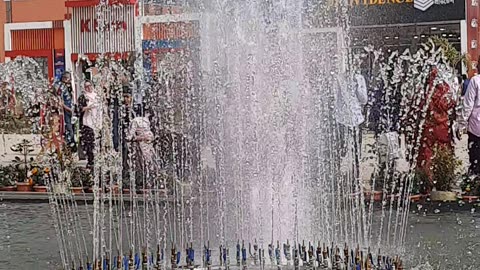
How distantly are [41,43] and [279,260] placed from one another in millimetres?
24865

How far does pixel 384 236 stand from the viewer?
904 cm

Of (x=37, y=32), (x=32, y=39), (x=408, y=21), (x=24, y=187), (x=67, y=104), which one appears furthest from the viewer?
(x=32, y=39)

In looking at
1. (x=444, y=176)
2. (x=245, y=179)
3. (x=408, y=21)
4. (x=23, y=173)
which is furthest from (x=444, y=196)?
(x=408, y=21)

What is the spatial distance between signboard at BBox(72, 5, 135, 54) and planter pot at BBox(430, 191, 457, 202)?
54.8 feet

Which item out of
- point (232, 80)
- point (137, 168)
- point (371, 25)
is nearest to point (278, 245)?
point (232, 80)

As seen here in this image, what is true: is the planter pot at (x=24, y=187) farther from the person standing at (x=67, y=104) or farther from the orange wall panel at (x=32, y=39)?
the orange wall panel at (x=32, y=39)

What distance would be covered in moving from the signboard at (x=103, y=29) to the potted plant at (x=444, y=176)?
16529mm

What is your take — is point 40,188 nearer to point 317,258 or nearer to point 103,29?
point 317,258

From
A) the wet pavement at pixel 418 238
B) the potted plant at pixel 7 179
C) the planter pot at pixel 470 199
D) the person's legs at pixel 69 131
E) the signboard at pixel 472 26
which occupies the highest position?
the signboard at pixel 472 26

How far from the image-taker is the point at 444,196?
37.2 ft

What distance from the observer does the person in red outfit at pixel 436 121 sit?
40.4 ft

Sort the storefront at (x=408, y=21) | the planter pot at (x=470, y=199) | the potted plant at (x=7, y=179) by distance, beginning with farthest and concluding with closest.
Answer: the storefront at (x=408, y=21), the potted plant at (x=7, y=179), the planter pot at (x=470, y=199)

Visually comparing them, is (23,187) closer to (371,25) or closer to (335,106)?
(335,106)

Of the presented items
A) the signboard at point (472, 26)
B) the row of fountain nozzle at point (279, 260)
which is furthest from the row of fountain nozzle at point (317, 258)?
the signboard at point (472, 26)
